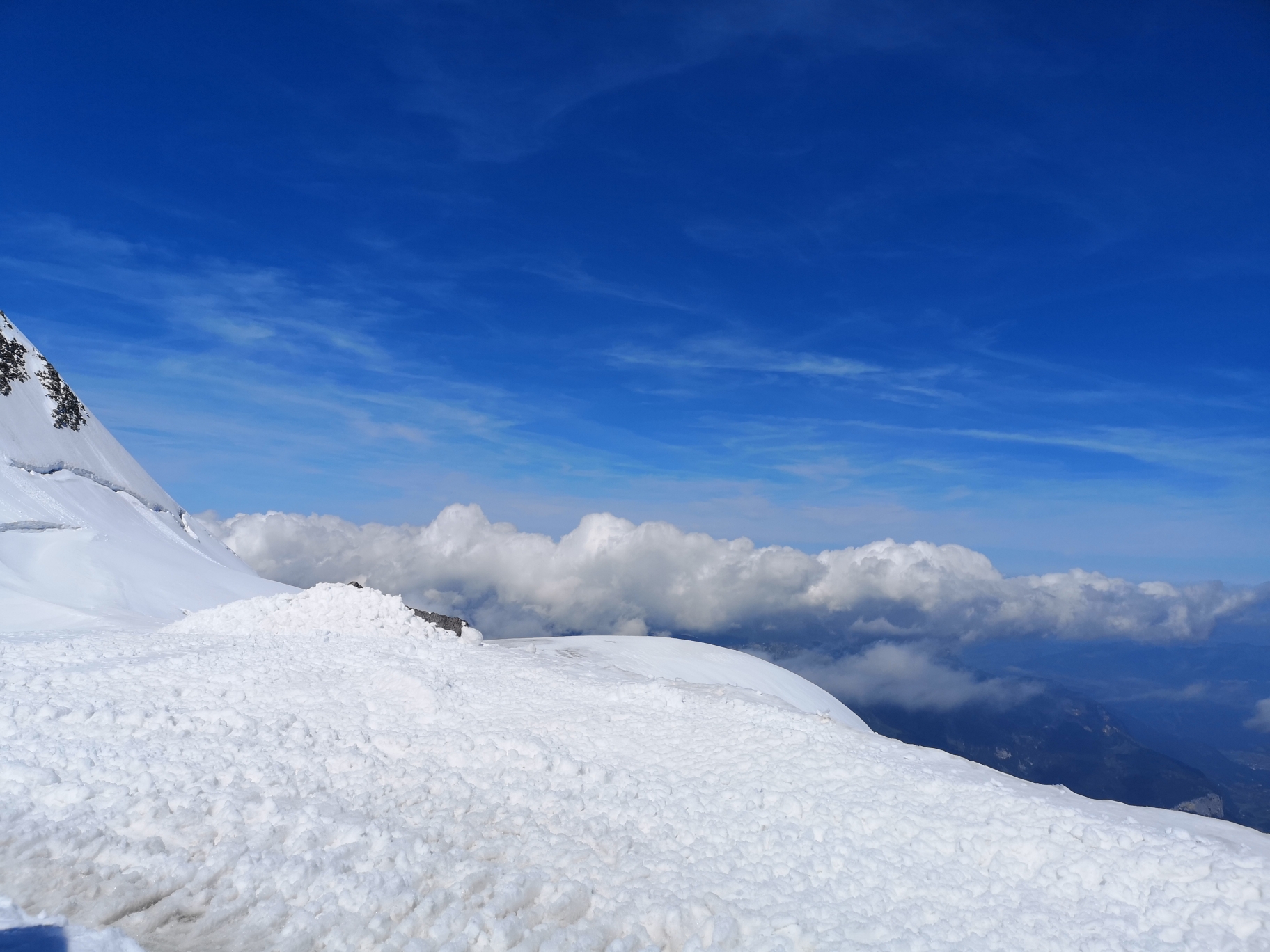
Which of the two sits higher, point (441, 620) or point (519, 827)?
point (441, 620)

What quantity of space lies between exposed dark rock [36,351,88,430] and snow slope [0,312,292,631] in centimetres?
6

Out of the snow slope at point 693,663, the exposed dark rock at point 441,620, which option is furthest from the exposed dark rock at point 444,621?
the snow slope at point 693,663

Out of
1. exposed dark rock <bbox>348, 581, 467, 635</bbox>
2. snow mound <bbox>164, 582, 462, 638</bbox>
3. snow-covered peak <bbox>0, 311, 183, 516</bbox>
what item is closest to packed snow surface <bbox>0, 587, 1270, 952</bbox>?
snow mound <bbox>164, 582, 462, 638</bbox>

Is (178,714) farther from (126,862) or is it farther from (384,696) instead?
(126,862)

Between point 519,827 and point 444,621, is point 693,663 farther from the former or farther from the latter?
point 519,827

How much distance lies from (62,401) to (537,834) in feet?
132

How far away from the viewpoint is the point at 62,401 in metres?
36.1

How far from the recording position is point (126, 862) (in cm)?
688

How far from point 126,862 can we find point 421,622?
39.0 feet

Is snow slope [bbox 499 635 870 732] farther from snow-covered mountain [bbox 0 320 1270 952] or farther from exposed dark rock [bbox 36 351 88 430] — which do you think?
exposed dark rock [bbox 36 351 88 430]

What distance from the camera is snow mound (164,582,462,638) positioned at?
1716 cm

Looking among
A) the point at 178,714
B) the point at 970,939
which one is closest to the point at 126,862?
the point at 178,714

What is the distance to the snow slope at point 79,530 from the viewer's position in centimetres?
2177

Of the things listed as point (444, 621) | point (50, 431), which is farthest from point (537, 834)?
point (50, 431)
